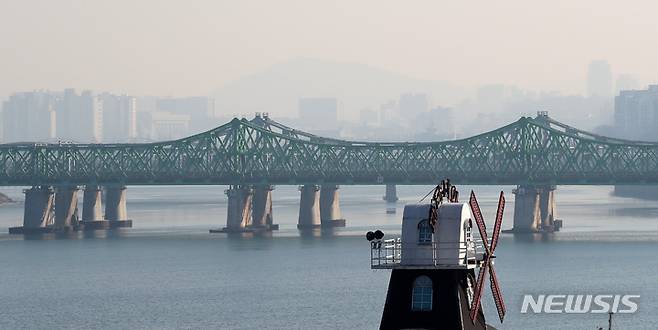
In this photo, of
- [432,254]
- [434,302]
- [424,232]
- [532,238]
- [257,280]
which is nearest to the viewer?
[432,254]

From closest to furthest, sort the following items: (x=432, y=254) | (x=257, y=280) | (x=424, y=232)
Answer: (x=432, y=254) < (x=424, y=232) < (x=257, y=280)

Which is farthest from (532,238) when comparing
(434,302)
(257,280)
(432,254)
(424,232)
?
(432,254)

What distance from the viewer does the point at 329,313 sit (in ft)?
349

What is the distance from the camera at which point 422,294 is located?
1861 inches

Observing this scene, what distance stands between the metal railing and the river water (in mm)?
48095

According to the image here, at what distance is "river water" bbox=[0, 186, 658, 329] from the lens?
104500 millimetres

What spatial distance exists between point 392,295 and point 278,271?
318 feet

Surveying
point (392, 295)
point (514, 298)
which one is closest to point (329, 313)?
point (514, 298)

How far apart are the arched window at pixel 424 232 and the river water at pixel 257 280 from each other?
48075 mm

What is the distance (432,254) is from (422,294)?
1178 mm

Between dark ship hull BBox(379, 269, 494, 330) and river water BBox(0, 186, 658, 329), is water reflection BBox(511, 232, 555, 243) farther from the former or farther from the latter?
dark ship hull BBox(379, 269, 494, 330)

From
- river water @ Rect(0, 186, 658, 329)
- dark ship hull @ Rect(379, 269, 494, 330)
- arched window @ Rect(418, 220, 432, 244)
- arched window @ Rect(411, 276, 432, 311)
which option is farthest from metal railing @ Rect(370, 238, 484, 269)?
river water @ Rect(0, 186, 658, 329)

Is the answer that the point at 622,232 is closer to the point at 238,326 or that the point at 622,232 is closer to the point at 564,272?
the point at 564,272

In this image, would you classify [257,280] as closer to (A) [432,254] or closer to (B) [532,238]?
(B) [532,238]
